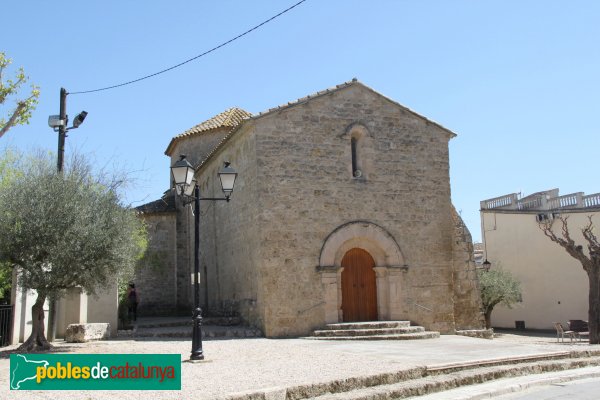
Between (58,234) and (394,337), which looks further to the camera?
(394,337)

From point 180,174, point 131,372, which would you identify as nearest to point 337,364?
point 131,372

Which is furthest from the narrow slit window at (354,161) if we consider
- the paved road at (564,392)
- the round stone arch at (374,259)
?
the paved road at (564,392)

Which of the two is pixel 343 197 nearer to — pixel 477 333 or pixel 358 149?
pixel 358 149

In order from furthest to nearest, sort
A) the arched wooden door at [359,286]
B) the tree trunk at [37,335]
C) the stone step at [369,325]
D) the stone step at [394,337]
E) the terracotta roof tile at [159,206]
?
the terracotta roof tile at [159,206] < the arched wooden door at [359,286] < the stone step at [369,325] < the stone step at [394,337] < the tree trunk at [37,335]

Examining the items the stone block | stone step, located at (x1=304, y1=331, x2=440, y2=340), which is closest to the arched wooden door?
stone step, located at (x1=304, y1=331, x2=440, y2=340)

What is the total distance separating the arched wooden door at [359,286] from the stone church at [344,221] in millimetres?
31

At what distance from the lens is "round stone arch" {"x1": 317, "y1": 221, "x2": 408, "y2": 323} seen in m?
16.2

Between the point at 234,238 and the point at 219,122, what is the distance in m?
9.41

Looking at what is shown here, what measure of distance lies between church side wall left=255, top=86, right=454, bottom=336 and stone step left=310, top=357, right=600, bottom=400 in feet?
19.0

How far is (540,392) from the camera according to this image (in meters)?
9.27

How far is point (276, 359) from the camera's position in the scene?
439 inches

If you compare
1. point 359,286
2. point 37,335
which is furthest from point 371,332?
point 37,335

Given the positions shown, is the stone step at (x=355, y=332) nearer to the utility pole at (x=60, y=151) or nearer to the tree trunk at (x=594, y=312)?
the utility pole at (x=60, y=151)

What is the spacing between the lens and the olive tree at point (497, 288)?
89.4 ft
